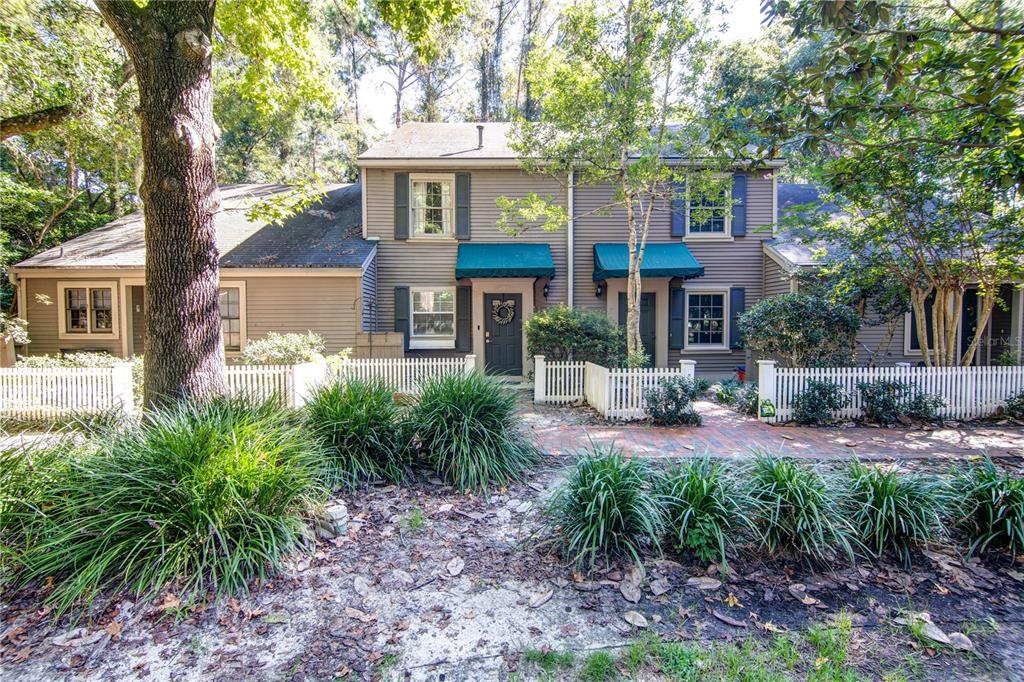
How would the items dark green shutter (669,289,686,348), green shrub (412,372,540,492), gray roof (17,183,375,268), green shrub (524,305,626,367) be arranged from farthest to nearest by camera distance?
dark green shutter (669,289,686,348)
gray roof (17,183,375,268)
green shrub (524,305,626,367)
green shrub (412,372,540,492)

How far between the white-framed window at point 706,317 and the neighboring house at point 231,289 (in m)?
8.36

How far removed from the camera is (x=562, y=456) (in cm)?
579

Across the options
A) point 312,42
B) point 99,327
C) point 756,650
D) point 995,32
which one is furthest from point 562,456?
point 99,327

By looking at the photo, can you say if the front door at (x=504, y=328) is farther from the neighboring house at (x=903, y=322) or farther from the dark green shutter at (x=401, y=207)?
the neighboring house at (x=903, y=322)

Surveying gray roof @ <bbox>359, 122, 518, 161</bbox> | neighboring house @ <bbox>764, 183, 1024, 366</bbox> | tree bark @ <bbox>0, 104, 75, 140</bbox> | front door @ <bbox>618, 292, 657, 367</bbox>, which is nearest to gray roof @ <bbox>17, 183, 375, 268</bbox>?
gray roof @ <bbox>359, 122, 518, 161</bbox>

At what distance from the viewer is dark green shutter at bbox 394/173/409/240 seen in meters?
12.4

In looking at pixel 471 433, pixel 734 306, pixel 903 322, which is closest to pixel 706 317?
pixel 734 306

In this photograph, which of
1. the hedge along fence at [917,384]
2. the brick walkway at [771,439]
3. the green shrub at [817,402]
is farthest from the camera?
the hedge along fence at [917,384]

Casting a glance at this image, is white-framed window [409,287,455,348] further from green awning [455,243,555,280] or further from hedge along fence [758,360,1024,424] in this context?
hedge along fence [758,360,1024,424]

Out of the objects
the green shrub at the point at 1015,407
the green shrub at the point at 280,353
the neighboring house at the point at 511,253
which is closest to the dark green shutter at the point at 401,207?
the neighboring house at the point at 511,253

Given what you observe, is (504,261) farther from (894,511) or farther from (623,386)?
(894,511)

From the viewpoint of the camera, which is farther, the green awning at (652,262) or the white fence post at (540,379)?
the green awning at (652,262)

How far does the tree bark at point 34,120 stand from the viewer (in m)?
8.23

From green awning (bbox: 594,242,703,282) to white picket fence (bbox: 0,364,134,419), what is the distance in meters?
9.56
